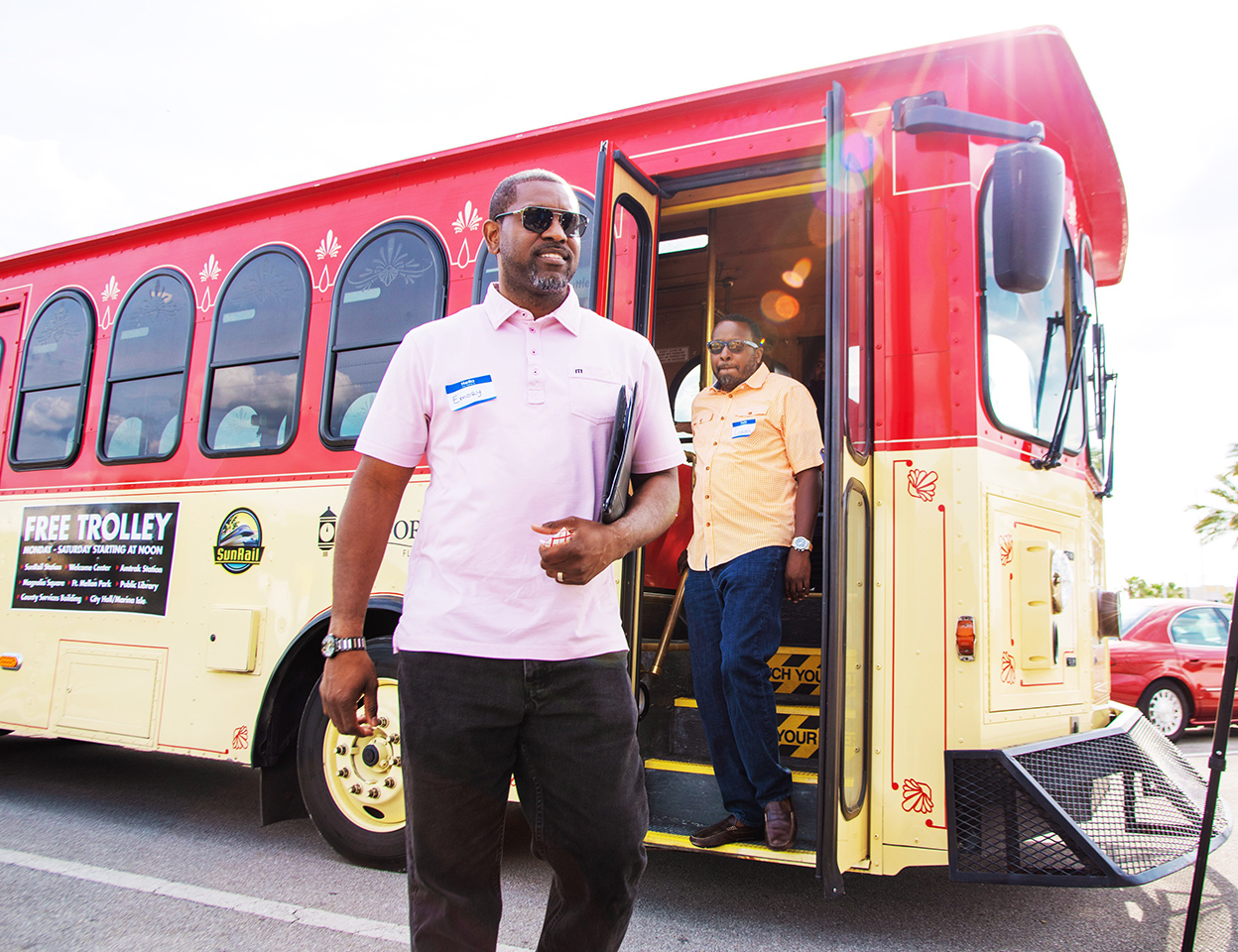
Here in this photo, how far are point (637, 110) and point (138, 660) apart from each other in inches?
136

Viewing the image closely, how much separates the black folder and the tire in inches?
325

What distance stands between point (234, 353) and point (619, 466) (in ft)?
11.2

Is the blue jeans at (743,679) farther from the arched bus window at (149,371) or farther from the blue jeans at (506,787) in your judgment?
the arched bus window at (149,371)

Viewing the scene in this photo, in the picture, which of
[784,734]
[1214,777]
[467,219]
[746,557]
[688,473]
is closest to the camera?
[1214,777]

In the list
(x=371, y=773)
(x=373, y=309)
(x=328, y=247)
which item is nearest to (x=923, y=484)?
(x=371, y=773)

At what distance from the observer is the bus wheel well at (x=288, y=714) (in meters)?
3.87

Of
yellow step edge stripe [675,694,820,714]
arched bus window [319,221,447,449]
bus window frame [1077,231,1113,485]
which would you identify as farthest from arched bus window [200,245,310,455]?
bus window frame [1077,231,1113,485]

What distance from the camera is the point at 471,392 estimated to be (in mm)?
1840

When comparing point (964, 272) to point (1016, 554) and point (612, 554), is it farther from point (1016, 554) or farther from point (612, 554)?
point (612, 554)

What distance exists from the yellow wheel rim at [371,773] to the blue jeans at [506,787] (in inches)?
76.8

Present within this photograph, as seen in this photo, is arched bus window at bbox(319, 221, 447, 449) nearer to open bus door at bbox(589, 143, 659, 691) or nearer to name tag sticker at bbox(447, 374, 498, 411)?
open bus door at bbox(589, 143, 659, 691)

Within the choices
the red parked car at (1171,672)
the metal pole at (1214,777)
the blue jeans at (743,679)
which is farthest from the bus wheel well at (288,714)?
the red parked car at (1171,672)

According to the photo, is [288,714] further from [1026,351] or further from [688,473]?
[1026,351]

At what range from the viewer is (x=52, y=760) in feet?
20.5
